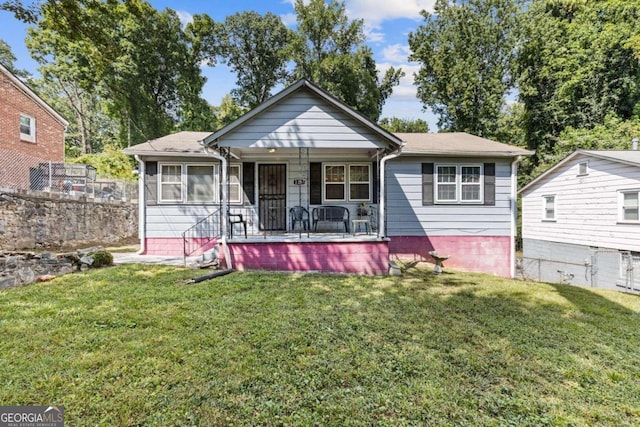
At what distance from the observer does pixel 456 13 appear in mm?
20859

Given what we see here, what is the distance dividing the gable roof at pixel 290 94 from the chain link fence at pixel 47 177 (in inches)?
287

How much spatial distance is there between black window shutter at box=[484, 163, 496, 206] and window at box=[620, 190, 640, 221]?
4.91 meters

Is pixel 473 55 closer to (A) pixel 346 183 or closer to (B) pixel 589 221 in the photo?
(B) pixel 589 221

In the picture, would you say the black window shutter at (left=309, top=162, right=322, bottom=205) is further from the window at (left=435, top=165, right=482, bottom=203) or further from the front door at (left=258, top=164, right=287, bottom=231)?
the window at (left=435, top=165, right=482, bottom=203)

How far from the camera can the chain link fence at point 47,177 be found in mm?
9812

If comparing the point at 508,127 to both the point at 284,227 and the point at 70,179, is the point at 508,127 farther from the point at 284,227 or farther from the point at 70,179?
the point at 70,179

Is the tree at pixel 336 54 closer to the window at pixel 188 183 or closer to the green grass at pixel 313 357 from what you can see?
the window at pixel 188 183

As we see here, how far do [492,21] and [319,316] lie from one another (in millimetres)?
25167

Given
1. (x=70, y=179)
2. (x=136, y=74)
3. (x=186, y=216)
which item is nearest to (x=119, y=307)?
(x=186, y=216)

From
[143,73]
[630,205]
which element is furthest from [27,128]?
[630,205]

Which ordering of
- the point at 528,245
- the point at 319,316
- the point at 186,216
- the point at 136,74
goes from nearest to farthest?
the point at 319,316 < the point at 186,216 < the point at 528,245 < the point at 136,74

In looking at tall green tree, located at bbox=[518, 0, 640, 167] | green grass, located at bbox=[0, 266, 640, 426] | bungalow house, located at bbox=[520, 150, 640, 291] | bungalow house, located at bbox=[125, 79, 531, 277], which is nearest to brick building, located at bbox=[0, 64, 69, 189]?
bungalow house, located at bbox=[125, 79, 531, 277]

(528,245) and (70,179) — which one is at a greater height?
(70,179)

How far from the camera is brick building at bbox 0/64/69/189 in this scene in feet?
42.8
